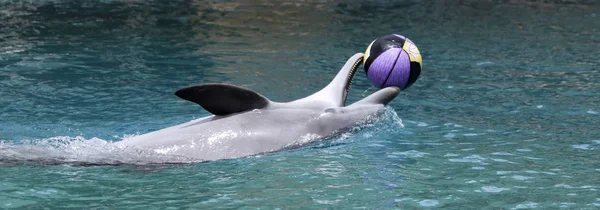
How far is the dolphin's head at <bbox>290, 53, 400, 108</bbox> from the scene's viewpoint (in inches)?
283

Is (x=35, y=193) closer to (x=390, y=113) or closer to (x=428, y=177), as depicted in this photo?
(x=428, y=177)

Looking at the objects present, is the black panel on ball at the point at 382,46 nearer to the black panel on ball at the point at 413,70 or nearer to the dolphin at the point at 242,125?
the black panel on ball at the point at 413,70

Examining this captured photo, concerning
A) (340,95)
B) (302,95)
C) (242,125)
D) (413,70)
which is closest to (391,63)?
(413,70)

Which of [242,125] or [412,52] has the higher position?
[412,52]

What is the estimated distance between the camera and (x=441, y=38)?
47.5ft

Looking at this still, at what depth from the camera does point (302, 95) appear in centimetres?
986

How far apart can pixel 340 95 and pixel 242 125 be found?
3.21 feet

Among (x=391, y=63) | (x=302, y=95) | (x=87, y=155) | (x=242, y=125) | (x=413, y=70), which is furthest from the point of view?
(x=302, y=95)

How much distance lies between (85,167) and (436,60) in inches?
274

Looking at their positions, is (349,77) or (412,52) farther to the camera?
(412,52)

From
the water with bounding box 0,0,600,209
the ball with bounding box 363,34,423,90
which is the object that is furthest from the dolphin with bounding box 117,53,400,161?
the ball with bounding box 363,34,423,90

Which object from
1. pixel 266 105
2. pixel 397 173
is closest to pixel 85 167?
pixel 266 105

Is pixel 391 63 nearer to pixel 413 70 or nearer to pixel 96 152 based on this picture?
pixel 413 70

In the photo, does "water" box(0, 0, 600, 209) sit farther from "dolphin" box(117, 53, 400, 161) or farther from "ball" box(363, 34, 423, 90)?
"ball" box(363, 34, 423, 90)
